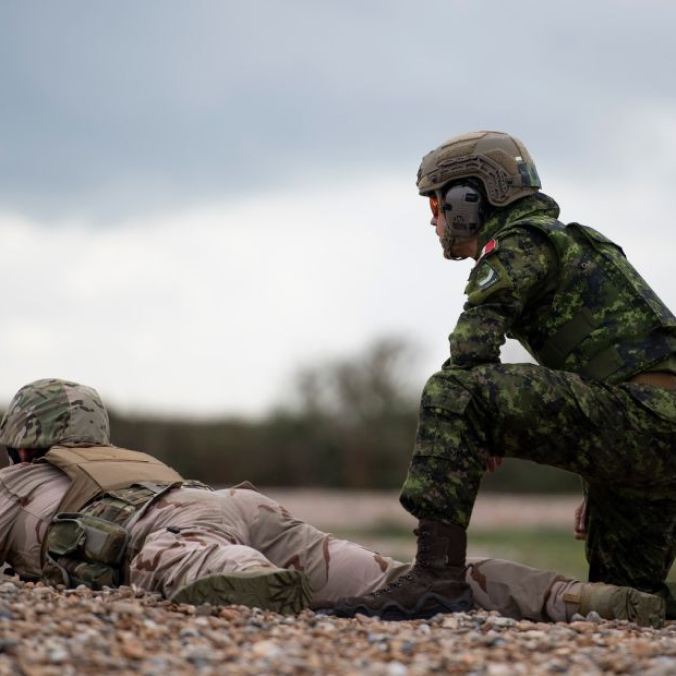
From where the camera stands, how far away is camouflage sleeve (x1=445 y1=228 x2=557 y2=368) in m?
5.83

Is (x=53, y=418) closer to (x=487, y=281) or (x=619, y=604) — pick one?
(x=487, y=281)

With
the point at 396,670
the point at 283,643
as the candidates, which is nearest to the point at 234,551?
the point at 283,643

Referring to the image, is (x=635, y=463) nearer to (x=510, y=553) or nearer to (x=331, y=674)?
(x=331, y=674)

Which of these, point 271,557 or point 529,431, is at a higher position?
point 529,431

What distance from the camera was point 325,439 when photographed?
3322 centimetres

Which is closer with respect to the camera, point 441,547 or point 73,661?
point 73,661

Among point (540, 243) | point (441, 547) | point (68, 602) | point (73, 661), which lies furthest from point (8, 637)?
point (540, 243)

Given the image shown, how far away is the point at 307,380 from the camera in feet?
124

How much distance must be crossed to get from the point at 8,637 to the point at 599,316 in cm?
325

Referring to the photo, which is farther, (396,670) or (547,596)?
(547,596)

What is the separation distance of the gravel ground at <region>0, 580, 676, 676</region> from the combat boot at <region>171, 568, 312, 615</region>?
0.21 ft

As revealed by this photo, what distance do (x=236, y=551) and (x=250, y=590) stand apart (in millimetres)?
324

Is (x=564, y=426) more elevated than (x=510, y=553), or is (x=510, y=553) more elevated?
(x=564, y=426)

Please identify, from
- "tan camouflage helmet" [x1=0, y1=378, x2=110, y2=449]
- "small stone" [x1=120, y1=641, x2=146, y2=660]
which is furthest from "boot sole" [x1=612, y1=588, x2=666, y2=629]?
"tan camouflage helmet" [x1=0, y1=378, x2=110, y2=449]
